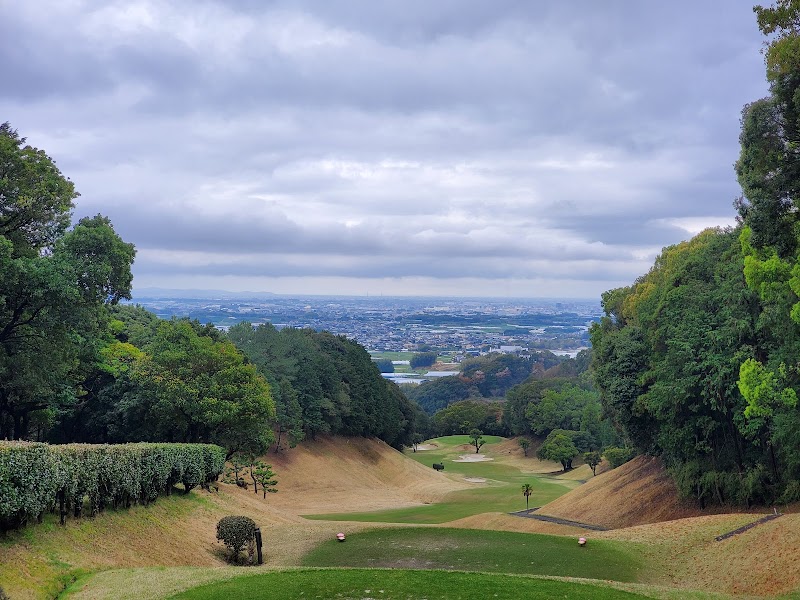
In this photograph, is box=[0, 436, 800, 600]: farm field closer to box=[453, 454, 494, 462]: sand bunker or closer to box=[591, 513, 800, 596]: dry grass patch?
box=[591, 513, 800, 596]: dry grass patch

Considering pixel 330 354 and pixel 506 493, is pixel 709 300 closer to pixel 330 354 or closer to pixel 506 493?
pixel 506 493

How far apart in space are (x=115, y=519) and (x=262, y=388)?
69.2 ft

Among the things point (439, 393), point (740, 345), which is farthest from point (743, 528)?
point (439, 393)

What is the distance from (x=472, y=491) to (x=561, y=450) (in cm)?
2140

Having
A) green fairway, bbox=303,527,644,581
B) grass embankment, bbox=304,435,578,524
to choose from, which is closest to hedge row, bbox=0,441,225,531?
green fairway, bbox=303,527,644,581

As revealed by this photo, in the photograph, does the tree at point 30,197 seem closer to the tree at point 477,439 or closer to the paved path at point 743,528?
the paved path at point 743,528

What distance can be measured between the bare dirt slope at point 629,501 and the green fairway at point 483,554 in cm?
1330

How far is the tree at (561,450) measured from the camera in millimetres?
75500

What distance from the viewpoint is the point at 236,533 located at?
22.2 metres

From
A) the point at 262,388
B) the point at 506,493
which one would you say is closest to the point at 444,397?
the point at 506,493

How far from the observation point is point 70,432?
44.5m

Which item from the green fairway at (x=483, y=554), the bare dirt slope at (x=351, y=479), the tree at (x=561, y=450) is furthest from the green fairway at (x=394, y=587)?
the tree at (x=561, y=450)

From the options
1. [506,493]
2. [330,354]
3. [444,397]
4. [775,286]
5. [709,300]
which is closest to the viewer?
[775,286]

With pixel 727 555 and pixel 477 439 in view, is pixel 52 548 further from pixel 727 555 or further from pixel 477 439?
pixel 477 439
